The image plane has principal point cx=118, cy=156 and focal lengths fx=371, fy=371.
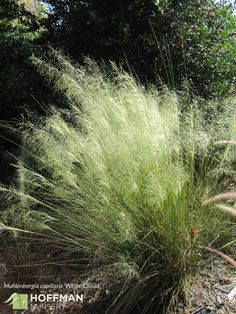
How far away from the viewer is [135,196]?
1.73 m

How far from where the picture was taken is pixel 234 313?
66.2 inches

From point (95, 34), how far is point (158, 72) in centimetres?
73

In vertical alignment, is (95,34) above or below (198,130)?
above

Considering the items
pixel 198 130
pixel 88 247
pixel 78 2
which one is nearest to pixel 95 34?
pixel 78 2

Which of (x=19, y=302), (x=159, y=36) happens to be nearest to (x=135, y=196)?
(x=19, y=302)

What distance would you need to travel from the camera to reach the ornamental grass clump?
1.68 m

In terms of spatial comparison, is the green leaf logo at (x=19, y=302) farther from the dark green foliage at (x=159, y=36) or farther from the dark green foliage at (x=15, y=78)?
the dark green foliage at (x=159, y=36)

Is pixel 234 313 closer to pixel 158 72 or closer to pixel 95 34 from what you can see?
pixel 158 72

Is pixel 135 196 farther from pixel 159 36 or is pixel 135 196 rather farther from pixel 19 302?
pixel 159 36

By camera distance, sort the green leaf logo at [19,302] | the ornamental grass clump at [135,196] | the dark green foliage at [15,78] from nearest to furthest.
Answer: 1. the ornamental grass clump at [135,196]
2. the green leaf logo at [19,302]
3. the dark green foliage at [15,78]

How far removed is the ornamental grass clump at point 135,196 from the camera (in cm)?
168

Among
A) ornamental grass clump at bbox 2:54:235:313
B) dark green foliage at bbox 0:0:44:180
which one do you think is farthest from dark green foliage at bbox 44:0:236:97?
ornamental grass clump at bbox 2:54:235:313

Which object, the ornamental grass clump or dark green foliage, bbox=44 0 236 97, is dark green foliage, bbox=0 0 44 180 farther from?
the ornamental grass clump

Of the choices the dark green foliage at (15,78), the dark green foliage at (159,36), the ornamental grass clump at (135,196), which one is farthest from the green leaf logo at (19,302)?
the dark green foliage at (159,36)
